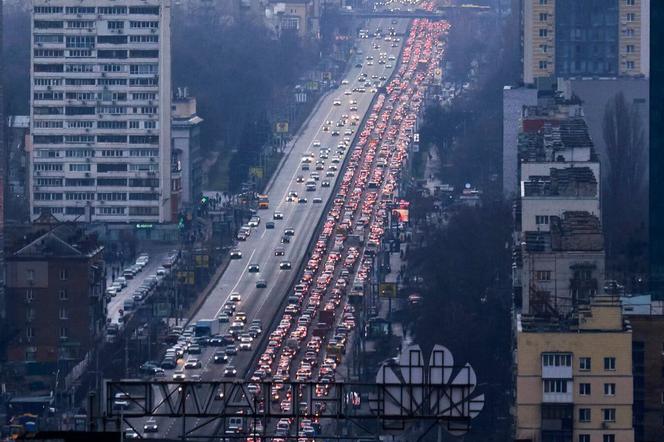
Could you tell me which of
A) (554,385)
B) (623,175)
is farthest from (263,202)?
(554,385)

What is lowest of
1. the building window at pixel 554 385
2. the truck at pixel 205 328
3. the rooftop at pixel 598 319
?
the truck at pixel 205 328

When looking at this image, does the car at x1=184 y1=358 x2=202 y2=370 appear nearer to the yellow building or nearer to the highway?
the highway

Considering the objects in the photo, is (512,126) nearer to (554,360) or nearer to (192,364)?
(192,364)

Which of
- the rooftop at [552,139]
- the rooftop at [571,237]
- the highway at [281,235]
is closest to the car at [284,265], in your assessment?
the highway at [281,235]

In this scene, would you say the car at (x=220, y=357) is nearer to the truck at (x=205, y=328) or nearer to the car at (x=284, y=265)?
the truck at (x=205, y=328)

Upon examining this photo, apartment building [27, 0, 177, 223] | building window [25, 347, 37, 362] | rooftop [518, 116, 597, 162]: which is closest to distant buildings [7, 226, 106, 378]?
building window [25, 347, 37, 362]
